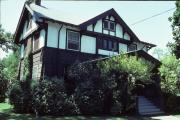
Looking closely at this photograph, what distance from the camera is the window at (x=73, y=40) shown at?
21297 millimetres

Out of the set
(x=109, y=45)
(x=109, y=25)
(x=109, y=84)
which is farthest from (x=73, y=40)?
(x=109, y=84)

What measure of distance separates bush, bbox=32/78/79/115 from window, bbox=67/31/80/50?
5.25 metres

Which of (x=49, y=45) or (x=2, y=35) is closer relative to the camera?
(x=49, y=45)

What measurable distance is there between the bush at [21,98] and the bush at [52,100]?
0.62 metres

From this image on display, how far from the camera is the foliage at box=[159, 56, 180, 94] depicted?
869 inches

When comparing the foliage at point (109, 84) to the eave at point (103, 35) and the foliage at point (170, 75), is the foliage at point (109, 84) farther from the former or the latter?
the foliage at point (170, 75)

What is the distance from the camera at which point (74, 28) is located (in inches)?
848

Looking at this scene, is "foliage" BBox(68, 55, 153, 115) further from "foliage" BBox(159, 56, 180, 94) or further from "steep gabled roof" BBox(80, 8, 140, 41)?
"steep gabled roof" BBox(80, 8, 140, 41)

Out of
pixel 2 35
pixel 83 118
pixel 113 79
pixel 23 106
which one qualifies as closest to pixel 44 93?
pixel 23 106

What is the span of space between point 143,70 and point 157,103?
Answer: 14.9 feet

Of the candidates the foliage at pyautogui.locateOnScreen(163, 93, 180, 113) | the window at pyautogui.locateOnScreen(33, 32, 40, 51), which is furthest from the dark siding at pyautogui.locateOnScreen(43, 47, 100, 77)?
the foliage at pyautogui.locateOnScreen(163, 93, 180, 113)

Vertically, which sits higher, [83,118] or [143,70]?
[143,70]

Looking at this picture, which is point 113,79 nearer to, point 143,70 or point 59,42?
point 143,70

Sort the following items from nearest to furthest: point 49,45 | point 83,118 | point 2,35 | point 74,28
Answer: point 83,118
point 49,45
point 74,28
point 2,35
